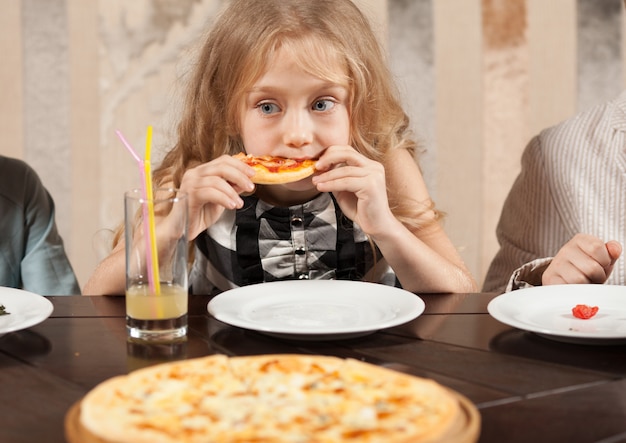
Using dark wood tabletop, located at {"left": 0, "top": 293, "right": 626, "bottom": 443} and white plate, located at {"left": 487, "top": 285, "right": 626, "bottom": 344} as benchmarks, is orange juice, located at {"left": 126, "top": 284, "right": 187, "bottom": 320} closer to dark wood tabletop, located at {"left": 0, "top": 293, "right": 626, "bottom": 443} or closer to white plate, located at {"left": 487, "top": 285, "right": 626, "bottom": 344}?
dark wood tabletop, located at {"left": 0, "top": 293, "right": 626, "bottom": 443}

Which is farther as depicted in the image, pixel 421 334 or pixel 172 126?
pixel 172 126

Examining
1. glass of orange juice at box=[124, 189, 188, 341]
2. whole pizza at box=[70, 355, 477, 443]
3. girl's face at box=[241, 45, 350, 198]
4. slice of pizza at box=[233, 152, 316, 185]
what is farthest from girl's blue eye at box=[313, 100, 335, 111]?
whole pizza at box=[70, 355, 477, 443]

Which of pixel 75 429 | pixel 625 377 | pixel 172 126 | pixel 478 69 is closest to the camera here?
pixel 75 429

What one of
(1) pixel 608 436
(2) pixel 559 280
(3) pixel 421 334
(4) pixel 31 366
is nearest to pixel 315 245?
(2) pixel 559 280

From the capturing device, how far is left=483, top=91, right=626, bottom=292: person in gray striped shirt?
205 centimetres

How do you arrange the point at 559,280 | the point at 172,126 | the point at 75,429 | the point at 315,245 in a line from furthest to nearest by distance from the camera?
the point at 172,126, the point at 315,245, the point at 559,280, the point at 75,429

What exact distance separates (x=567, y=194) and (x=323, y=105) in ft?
2.31

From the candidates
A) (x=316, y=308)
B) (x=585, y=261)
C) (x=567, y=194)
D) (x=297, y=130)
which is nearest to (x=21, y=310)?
(x=316, y=308)

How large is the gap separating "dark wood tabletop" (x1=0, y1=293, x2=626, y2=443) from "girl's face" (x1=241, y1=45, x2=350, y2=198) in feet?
1.74

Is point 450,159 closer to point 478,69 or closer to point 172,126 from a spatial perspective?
point 478,69

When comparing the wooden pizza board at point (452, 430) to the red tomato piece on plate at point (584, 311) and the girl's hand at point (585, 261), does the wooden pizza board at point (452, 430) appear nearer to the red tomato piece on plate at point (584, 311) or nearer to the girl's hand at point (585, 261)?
the red tomato piece on plate at point (584, 311)

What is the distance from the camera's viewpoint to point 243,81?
1.83 metres

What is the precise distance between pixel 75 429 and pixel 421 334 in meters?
0.56

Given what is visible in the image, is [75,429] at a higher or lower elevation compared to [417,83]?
lower
